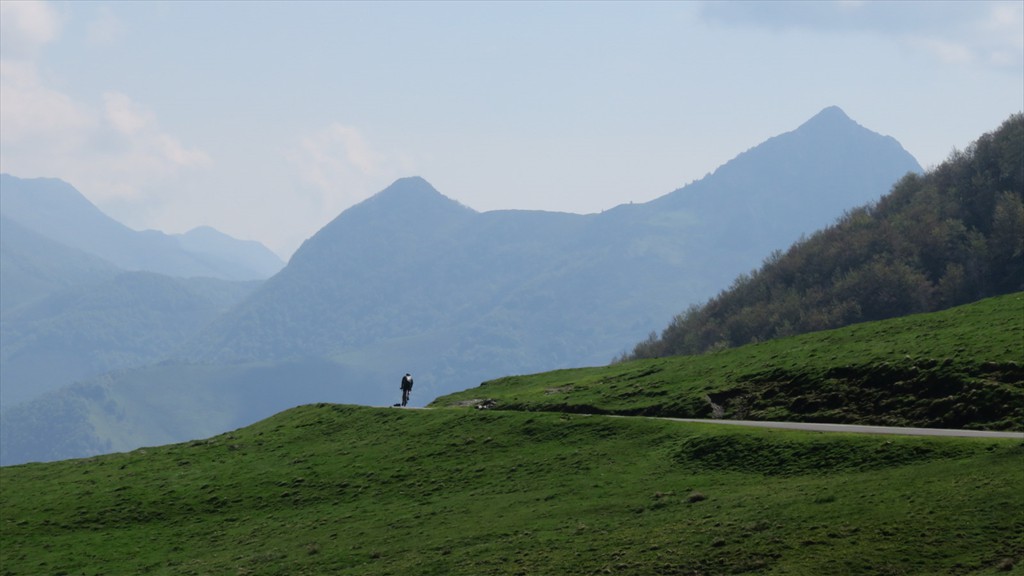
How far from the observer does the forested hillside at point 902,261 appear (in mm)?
147000

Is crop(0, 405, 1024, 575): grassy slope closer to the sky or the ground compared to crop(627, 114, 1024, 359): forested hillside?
closer to the ground

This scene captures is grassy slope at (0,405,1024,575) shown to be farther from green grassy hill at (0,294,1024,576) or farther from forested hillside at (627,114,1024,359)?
forested hillside at (627,114,1024,359)

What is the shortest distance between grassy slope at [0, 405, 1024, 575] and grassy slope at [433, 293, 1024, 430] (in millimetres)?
5897

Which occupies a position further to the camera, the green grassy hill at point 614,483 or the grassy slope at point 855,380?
the grassy slope at point 855,380

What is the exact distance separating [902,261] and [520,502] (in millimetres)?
125077

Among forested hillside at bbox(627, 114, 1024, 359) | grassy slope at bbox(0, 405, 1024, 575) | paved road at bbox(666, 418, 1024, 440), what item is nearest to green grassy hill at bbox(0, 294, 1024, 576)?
grassy slope at bbox(0, 405, 1024, 575)

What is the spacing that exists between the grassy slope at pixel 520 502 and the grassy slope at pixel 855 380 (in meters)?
5.90

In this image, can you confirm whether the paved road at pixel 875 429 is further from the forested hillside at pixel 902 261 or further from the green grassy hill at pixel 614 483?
the forested hillside at pixel 902 261

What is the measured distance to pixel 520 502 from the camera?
47719 mm

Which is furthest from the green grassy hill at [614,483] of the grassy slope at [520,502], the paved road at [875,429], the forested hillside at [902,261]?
the forested hillside at [902,261]

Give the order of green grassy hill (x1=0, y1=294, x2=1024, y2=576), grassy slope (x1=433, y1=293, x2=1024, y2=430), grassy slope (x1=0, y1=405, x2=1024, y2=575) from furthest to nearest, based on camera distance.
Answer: grassy slope (x1=433, y1=293, x2=1024, y2=430) → green grassy hill (x1=0, y1=294, x2=1024, y2=576) → grassy slope (x1=0, y1=405, x2=1024, y2=575)

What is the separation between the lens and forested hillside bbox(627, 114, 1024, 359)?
147m

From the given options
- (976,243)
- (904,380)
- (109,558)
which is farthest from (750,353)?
(976,243)

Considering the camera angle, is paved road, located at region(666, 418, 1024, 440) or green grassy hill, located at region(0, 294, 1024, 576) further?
Answer: paved road, located at region(666, 418, 1024, 440)
